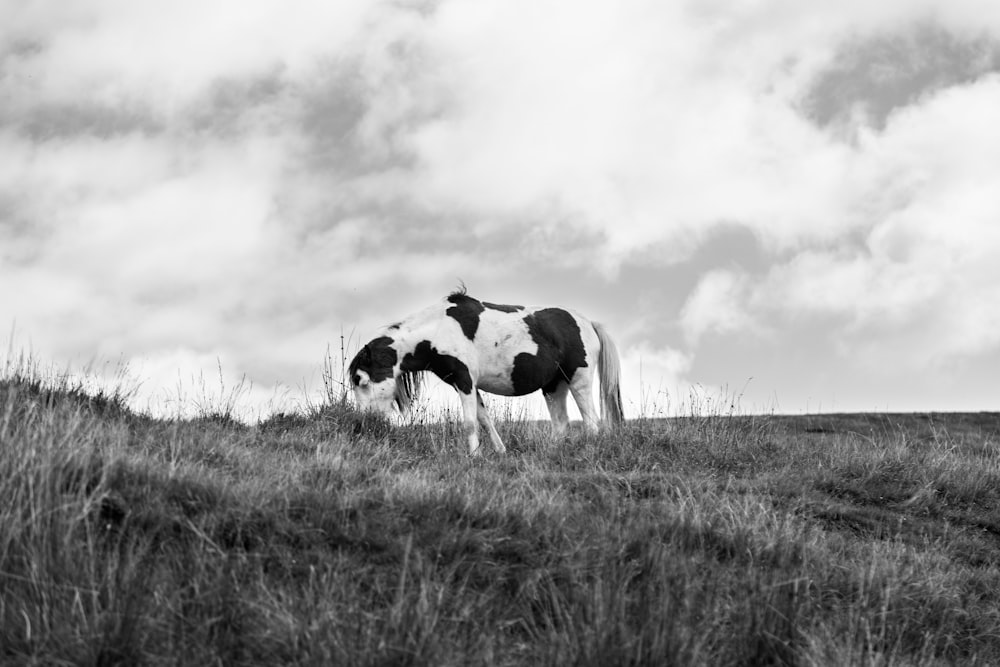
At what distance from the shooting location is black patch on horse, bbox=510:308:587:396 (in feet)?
40.6

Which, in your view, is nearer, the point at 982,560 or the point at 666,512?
the point at 666,512

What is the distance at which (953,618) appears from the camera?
6129mm

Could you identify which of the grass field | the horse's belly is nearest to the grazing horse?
the horse's belly

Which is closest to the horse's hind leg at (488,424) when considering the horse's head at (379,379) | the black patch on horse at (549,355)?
the black patch on horse at (549,355)

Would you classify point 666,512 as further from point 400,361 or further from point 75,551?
point 400,361

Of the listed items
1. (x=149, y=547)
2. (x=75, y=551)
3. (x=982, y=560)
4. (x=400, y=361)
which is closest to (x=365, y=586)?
(x=149, y=547)

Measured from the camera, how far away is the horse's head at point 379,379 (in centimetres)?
1187

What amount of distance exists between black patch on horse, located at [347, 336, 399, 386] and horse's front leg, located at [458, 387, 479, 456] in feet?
3.31

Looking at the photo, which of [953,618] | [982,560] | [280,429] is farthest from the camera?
[280,429]

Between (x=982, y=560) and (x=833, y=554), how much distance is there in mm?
2173

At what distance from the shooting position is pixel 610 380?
13.6 metres

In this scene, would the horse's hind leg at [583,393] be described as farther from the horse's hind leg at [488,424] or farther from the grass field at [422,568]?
the grass field at [422,568]

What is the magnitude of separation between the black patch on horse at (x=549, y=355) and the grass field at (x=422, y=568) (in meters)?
3.89

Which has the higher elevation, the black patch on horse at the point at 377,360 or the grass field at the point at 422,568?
the black patch on horse at the point at 377,360
